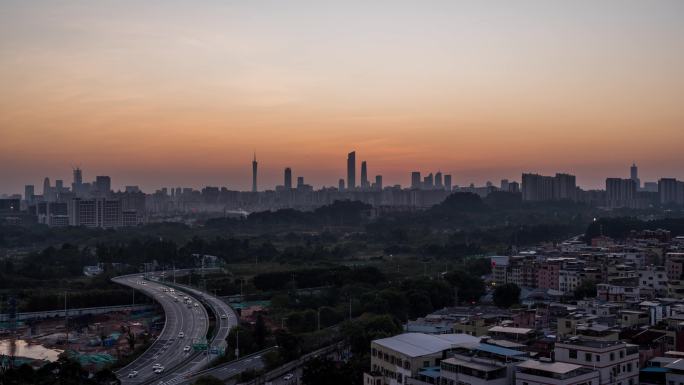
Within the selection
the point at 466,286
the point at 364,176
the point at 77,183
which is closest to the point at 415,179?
the point at 364,176

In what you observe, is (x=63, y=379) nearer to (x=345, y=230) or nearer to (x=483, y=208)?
(x=345, y=230)

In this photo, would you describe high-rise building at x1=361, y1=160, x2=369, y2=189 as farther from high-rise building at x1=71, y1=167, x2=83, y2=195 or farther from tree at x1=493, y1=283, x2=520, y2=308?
tree at x1=493, y1=283, x2=520, y2=308

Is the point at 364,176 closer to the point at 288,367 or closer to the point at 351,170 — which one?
the point at 351,170

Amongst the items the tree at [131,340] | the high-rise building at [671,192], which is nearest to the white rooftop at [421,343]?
the tree at [131,340]

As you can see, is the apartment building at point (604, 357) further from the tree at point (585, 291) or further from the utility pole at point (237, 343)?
the tree at point (585, 291)

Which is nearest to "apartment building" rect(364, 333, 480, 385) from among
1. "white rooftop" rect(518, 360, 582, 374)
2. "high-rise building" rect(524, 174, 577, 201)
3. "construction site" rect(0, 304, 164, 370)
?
"white rooftop" rect(518, 360, 582, 374)
